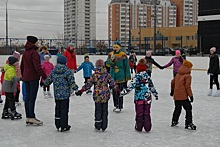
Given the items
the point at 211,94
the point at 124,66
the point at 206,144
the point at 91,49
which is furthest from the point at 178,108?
the point at 91,49

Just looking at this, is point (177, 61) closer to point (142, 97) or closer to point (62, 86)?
point (142, 97)

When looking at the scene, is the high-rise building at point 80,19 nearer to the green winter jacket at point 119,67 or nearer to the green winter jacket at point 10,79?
the green winter jacket at point 119,67

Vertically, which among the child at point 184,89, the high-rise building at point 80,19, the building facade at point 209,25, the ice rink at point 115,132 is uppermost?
the high-rise building at point 80,19

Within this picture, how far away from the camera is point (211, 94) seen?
961cm

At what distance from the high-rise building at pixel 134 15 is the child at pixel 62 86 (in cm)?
6970

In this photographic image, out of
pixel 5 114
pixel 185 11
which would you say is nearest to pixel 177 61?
pixel 5 114

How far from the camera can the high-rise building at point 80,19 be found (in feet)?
223

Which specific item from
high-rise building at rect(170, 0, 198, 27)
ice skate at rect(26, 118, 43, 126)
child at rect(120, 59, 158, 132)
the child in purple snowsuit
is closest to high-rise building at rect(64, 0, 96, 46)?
high-rise building at rect(170, 0, 198, 27)

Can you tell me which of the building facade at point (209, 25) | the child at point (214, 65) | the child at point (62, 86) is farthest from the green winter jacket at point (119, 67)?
the building facade at point (209, 25)

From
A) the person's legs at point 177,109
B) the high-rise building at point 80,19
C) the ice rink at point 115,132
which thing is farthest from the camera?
the high-rise building at point 80,19

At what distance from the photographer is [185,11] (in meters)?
83.9

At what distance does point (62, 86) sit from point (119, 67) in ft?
5.95

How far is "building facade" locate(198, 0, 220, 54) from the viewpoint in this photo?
28922mm

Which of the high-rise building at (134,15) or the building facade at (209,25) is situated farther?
the high-rise building at (134,15)
